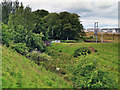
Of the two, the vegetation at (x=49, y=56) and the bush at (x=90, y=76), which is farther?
the bush at (x=90, y=76)

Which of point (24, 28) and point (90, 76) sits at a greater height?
point (24, 28)

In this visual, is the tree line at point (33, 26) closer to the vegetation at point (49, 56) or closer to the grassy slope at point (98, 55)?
the vegetation at point (49, 56)

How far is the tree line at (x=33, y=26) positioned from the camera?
32.1 metres

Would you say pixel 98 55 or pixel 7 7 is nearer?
pixel 98 55

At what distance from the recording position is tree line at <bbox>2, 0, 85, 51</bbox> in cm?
3209

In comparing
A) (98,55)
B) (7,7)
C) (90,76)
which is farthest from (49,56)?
(7,7)

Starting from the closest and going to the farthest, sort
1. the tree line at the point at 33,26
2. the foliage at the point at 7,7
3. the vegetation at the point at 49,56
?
the vegetation at the point at 49,56
the tree line at the point at 33,26
the foliage at the point at 7,7

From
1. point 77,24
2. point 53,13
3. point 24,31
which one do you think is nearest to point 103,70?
point 24,31

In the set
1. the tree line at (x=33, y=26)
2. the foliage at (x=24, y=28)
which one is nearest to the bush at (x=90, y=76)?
the tree line at (x=33, y=26)

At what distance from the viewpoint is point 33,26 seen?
36.4 meters

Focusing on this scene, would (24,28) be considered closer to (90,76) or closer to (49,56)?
(49,56)

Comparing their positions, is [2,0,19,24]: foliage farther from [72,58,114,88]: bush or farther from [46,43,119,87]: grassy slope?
[72,58,114,88]: bush

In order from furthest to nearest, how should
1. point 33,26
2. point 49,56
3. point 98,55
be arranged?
1. point 98,55
2. point 33,26
3. point 49,56

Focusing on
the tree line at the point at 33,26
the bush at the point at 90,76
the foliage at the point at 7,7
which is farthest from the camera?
the foliage at the point at 7,7
